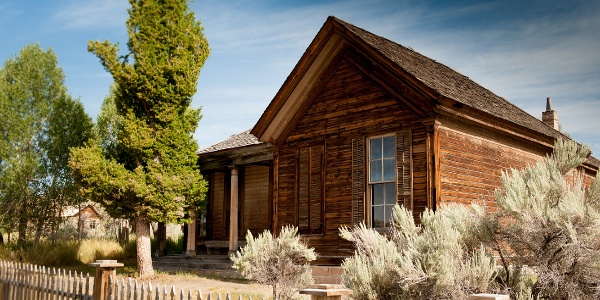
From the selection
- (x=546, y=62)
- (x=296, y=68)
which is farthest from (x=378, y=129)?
(x=546, y=62)

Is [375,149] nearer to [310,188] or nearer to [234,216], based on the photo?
→ [310,188]

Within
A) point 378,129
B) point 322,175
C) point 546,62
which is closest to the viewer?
point 378,129

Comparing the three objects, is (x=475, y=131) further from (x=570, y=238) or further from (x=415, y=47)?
(x=570, y=238)

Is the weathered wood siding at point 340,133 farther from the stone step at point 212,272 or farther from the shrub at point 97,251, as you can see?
the shrub at point 97,251

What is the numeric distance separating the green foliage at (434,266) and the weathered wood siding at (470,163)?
18.0ft

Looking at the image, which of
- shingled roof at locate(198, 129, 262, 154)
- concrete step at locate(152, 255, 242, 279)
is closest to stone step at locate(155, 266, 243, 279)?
concrete step at locate(152, 255, 242, 279)

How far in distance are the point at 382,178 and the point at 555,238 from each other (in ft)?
24.8

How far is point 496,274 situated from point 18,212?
1893 centimetres

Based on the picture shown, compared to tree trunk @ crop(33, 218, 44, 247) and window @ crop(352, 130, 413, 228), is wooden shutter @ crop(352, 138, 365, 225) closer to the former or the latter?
window @ crop(352, 130, 413, 228)

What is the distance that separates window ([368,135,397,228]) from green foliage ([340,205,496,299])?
6.24m

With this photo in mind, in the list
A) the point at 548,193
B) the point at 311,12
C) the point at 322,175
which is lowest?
the point at 548,193

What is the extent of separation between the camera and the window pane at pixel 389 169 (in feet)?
46.7

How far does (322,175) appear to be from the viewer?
620 inches

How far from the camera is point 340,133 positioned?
1555 centimetres
